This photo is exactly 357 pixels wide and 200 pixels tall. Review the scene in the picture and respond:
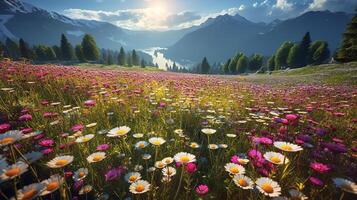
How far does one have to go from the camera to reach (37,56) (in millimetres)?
73062

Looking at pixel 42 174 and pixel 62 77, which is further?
pixel 62 77

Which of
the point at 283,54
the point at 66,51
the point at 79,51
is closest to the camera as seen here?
the point at 283,54

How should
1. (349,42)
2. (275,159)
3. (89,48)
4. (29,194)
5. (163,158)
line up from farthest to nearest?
1. (89,48)
2. (349,42)
3. (163,158)
4. (275,159)
5. (29,194)

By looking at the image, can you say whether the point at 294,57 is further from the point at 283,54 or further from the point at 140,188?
the point at 140,188

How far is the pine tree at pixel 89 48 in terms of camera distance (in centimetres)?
6575

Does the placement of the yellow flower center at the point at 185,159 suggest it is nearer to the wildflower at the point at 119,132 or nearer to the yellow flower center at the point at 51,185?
the wildflower at the point at 119,132

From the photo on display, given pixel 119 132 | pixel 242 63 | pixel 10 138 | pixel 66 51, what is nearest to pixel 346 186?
pixel 119 132

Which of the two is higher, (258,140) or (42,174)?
(258,140)

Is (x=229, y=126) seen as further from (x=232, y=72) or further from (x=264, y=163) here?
(x=232, y=72)

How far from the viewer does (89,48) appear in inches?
2625

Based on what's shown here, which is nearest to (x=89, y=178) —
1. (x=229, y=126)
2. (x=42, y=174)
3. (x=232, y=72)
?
(x=42, y=174)

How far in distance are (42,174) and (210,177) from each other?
79.9 inches

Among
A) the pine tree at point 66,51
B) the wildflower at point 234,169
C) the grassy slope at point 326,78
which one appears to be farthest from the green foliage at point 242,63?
the wildflower at point 234,169

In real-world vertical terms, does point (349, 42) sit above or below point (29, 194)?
above
